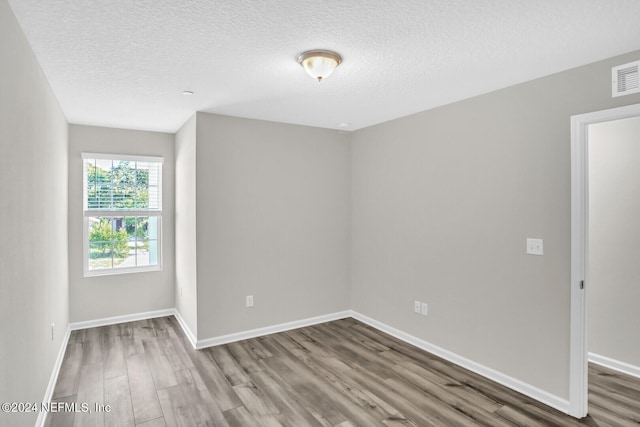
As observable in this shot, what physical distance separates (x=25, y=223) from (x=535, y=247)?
3454 millimetres

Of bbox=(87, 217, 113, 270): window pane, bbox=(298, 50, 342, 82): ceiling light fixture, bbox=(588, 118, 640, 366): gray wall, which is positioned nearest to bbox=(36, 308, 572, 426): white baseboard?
bbox=(588, 118, 640, 366): gray wall

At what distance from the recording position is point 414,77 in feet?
9.20

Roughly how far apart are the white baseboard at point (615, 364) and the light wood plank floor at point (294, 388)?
0.37 feet

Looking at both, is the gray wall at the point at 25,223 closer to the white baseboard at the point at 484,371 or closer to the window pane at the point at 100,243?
the window pane at the point at 100,243

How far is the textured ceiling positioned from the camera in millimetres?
1830

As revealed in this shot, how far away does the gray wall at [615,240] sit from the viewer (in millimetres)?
3265

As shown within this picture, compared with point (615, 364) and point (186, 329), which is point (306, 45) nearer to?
point (186, 329)

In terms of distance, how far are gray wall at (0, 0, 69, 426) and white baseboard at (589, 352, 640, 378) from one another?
4431 mm

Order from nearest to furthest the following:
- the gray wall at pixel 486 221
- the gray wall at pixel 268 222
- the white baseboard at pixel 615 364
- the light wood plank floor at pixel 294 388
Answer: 1. the light wood plank floor at pixel 294 388
2. the gray wall at pixel 486 221
3. the white baseboard at pixel 615 364
4. the gray wall at pixel 268 222

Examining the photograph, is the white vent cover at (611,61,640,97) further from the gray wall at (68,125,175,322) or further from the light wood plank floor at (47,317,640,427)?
the gray wall at (68,125,175,322)

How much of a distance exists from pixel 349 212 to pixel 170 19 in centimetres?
336

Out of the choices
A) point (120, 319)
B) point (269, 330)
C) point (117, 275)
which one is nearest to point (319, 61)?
point (269, 330)

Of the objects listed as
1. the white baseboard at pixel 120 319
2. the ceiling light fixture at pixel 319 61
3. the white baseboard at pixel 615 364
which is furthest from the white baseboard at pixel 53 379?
the white baseboard at pixel 615 364

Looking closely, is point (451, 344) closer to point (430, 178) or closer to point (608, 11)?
point (430, 178)
